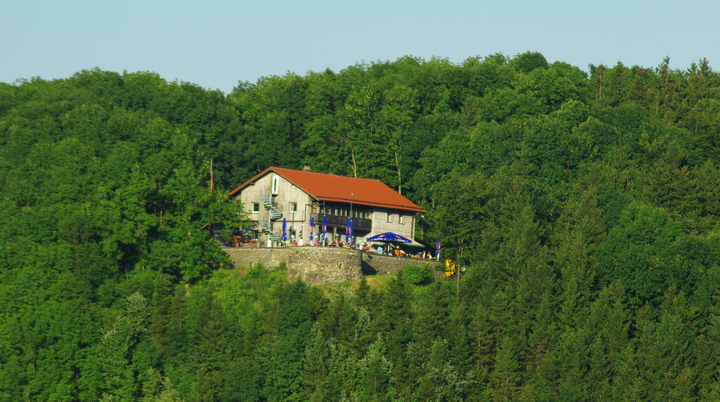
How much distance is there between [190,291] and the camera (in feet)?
297

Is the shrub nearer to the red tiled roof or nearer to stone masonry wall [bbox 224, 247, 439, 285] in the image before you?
stone masonry wall [bbox 224, 247, 439, 285]

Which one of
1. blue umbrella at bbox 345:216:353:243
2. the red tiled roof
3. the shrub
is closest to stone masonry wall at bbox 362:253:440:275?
the shrub

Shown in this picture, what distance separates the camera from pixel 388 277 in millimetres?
91625

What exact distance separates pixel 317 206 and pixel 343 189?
3963 millimetres

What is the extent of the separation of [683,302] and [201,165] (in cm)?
3814

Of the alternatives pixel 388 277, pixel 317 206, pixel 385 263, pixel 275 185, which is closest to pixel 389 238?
pixel 385 263

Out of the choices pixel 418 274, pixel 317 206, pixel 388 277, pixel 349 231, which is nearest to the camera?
pixel 388 277

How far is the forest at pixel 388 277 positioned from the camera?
264ft

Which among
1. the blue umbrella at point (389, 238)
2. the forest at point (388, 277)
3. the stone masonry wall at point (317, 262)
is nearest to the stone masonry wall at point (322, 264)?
the stone masonry wall at point (317, 262)

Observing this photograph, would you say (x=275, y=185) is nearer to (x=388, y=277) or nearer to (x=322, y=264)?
(x=322, y=264)

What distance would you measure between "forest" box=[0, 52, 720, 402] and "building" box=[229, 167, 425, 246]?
326cm

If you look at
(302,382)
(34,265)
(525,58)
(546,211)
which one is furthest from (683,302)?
(525,58)

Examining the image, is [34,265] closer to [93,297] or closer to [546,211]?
[93,297]

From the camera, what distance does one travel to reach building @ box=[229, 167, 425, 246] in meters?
99.0
